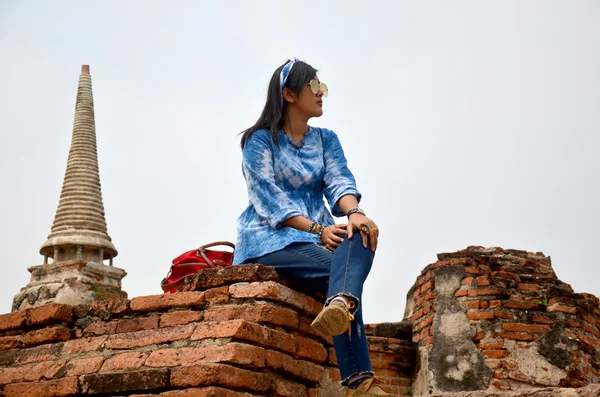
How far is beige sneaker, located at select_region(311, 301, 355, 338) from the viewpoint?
11.9 ft

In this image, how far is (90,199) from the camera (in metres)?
24.8

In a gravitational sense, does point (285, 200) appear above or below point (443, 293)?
below

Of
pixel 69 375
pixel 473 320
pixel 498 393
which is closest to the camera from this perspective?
pixel 498 393

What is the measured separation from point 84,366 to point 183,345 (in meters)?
0.52

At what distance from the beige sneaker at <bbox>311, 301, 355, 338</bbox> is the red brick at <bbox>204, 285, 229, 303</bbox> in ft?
1.90

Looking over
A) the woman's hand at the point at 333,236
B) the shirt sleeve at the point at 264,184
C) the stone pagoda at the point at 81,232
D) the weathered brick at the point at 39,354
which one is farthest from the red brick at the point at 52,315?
the stone pagoda at the point at 81,232

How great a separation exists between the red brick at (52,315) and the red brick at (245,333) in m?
0.84

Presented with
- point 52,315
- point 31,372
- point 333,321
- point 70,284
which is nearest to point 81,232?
point 70,284

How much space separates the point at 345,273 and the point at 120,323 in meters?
1.15

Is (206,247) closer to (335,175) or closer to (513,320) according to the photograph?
(335,175)

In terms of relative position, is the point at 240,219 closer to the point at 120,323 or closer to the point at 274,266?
the point at 274,266

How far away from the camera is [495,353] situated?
6996mm


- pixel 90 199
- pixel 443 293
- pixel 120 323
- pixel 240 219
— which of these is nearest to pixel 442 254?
pixel 443 293

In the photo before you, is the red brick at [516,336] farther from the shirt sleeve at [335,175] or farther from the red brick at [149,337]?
the red brick at [149,337]
